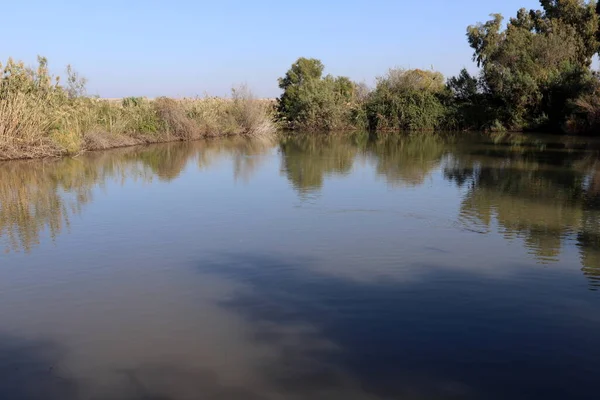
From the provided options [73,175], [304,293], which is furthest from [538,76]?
[304,293]

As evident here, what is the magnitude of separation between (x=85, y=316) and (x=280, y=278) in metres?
2.19

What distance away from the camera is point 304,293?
6.04 m

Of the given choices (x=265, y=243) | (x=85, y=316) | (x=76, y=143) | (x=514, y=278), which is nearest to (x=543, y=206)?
(x=514, y=278)

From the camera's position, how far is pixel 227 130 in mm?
32281

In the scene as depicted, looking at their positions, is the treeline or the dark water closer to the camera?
the dark water

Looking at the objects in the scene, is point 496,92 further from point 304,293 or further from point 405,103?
point 304,293

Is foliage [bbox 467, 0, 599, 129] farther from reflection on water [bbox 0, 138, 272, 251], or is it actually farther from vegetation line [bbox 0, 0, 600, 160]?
reflection on water [bbox 0, 138, 272, 251]

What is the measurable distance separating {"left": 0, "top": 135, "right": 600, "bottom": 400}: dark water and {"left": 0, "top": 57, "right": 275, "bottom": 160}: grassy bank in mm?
6485

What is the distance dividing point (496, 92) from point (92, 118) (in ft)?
78.9

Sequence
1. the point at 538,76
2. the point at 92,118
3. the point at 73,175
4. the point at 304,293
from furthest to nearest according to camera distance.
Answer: the point at 538,76 → the point at 92,118 → the point at 73,175 → the point at 304,293

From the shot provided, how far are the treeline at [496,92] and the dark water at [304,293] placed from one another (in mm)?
21979

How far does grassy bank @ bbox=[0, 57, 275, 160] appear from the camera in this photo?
1853 centimetres

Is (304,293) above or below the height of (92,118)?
below

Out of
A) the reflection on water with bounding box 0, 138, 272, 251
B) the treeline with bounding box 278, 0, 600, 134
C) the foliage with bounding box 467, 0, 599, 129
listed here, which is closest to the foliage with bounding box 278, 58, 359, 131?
the treeline with bounding box 278, 0, 600, 134
